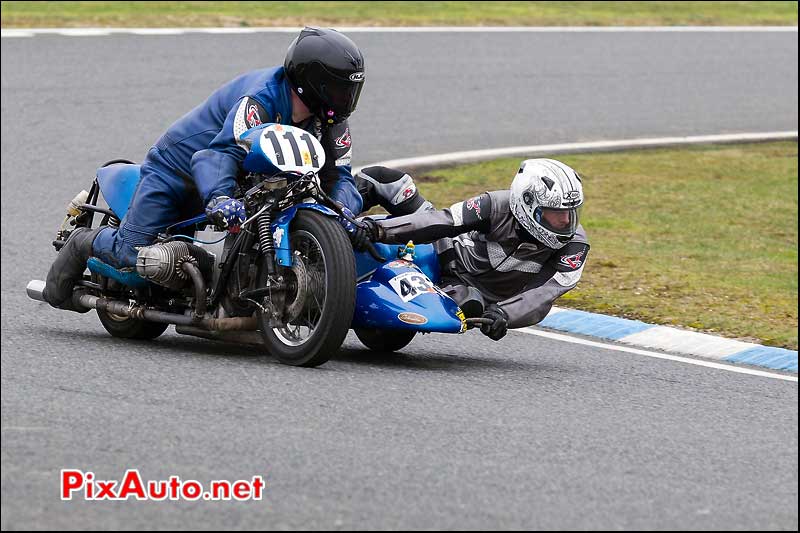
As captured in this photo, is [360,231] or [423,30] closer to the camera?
[360,231]

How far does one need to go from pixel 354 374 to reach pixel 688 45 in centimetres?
1532

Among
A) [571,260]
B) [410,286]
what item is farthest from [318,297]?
[571,260]

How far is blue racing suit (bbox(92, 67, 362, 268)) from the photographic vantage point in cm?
718

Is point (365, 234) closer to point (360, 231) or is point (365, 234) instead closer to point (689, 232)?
point (360, 231)

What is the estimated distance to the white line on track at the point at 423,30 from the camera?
1788cm

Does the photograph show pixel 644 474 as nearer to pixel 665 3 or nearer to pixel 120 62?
pixel 120 62

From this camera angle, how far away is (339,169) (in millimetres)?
7672

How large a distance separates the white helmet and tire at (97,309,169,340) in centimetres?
198

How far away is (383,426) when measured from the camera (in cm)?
581

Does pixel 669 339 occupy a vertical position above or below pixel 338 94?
below

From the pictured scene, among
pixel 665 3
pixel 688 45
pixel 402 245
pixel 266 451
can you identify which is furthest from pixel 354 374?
pixel 665 3

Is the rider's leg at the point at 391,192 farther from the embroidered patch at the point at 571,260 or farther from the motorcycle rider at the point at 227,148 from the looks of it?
the embroidered patch at the point at 571,260

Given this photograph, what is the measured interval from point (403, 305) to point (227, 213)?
3.09 ft

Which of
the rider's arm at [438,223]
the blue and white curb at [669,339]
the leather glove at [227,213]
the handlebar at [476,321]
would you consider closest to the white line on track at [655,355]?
the blue and white curb at [669,339]
